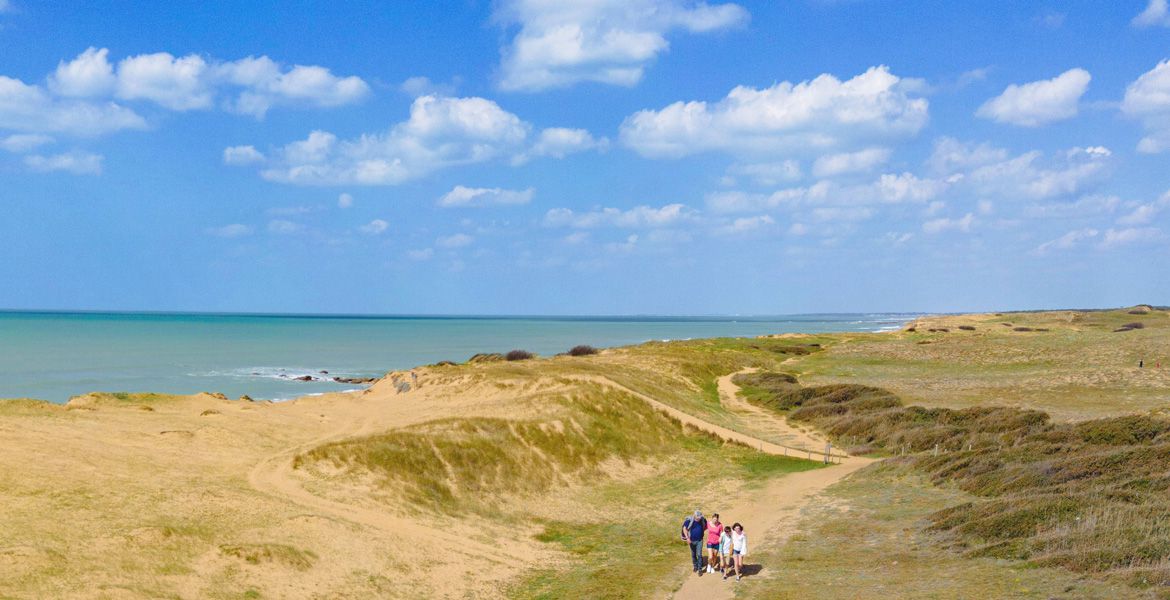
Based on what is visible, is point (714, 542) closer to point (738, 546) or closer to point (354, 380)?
point (738, 546)

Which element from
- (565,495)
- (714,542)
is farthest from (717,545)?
(565,495)

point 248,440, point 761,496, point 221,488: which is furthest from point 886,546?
point 248,440

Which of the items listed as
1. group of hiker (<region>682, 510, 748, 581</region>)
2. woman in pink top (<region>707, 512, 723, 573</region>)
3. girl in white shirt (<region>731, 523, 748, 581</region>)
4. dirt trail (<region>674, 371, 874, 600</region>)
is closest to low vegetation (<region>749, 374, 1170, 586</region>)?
dirt trail (<region>674, 371, 874, 600</region>)

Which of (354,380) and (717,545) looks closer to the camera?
(717,545)

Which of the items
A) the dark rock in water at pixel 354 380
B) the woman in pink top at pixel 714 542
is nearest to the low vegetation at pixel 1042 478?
the woman in pink top at pixel 714 542

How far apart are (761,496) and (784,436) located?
18076 mm

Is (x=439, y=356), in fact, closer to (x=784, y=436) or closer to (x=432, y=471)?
(x=784, y=436)

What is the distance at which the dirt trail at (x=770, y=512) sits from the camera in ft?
78.5

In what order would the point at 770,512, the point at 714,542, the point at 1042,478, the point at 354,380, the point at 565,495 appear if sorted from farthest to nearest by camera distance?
the point at 354,380, the point at 565,495, the point at 770,512, the point at 1042,478, the point at 714,542

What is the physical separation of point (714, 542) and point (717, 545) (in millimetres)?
204

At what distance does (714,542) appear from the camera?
25172mm

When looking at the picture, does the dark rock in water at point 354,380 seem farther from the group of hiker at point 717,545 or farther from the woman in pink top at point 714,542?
the woman in pink top at point 714,542

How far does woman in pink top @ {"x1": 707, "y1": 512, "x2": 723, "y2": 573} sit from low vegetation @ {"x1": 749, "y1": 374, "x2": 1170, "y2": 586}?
8.30m

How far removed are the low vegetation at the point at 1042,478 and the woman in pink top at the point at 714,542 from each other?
830 centimetres
